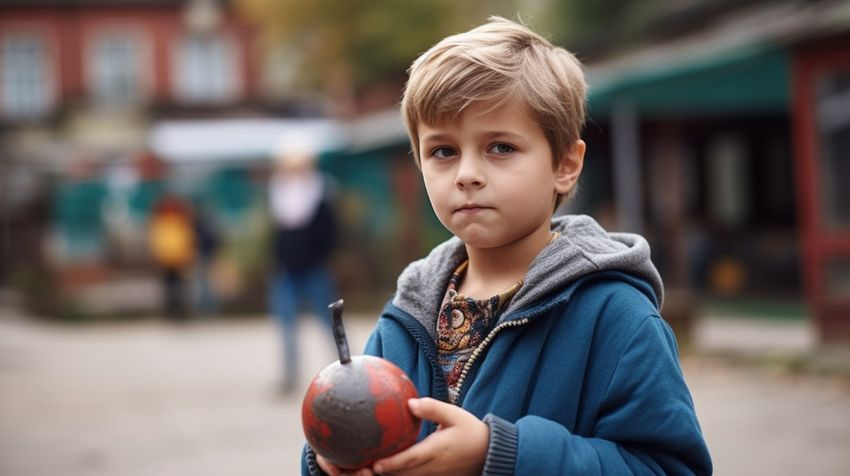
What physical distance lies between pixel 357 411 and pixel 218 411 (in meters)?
6.54

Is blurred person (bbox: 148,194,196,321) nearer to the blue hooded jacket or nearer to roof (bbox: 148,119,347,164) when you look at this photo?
roof (bbox: 148,119,347,164)

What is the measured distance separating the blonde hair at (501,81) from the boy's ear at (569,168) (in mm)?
17

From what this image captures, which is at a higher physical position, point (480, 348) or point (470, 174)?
point (470, 174)

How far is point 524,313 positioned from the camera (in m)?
1.86

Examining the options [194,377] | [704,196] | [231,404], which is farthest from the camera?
[704,196]

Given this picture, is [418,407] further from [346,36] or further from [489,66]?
[346,36]

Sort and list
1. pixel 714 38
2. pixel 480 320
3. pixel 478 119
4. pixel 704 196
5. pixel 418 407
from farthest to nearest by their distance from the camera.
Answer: pixel 704 196 < pixel 714 38 < pixel 480 320 < pixel 478 119 < pixel 418 407

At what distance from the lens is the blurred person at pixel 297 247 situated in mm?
8367

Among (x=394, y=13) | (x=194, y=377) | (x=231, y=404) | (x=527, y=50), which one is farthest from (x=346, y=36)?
(x=527, y=50)

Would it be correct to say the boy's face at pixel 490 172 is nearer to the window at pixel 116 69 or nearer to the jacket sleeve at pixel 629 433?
the jacket sleeve at pixel 629 433

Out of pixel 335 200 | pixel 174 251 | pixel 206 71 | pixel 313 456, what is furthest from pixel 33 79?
pixel 313 456

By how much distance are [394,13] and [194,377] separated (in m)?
17.5

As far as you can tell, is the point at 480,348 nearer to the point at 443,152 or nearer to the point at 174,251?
the point at 443,152

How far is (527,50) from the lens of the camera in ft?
6.34
